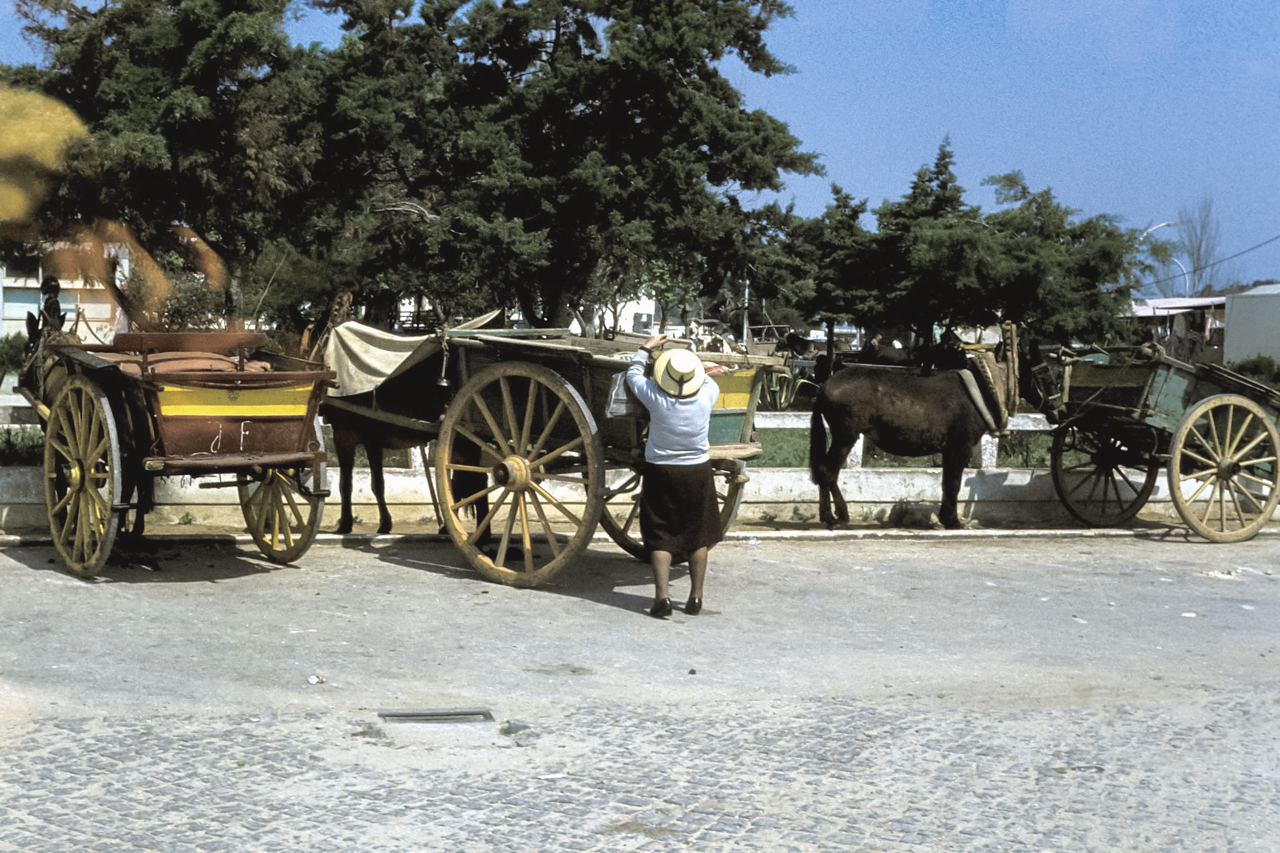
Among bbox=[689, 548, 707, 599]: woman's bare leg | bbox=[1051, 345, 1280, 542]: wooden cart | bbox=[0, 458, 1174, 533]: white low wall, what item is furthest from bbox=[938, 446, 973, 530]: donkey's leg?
bbox=[689, 548, 707, 599]: woman's bare leg

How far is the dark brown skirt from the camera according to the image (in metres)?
8.23

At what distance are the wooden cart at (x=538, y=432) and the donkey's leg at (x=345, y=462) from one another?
3.40 ft

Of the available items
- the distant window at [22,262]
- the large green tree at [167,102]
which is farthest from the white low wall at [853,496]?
the distant window at [22,262]

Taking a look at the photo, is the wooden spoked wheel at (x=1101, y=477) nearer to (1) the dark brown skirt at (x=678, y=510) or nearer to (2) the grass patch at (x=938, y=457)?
(2) the grass patch at (x=938, y=457)

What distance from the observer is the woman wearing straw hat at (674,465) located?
8188 millimetres

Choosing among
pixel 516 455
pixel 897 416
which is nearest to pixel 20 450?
pixel 516 455

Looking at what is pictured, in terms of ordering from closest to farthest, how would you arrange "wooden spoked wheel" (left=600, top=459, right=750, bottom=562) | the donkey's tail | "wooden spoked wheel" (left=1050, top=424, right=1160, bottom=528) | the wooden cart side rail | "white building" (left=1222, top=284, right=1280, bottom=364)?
"wooden spoked wheel" (left=600, top=459, right=750, bottom=562) < the wooden cart side rail < the donkey's tail < "wooden spoked wheel" (left=1050, top=424, right=1160, bottom=528) < "white building" (left=1222, top=284, right=1280, bottom=364)

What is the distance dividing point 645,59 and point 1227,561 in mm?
21024

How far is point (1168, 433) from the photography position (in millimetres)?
11922

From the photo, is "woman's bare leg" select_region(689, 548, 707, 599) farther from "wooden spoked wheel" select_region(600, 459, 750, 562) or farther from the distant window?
the distant window

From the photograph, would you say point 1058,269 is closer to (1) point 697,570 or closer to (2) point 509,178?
(2) point 509,178

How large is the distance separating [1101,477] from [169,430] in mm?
8879

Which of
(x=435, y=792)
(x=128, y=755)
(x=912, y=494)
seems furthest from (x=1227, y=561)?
(x=128, y=755)

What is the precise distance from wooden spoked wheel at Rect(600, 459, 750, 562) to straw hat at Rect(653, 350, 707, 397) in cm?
81
